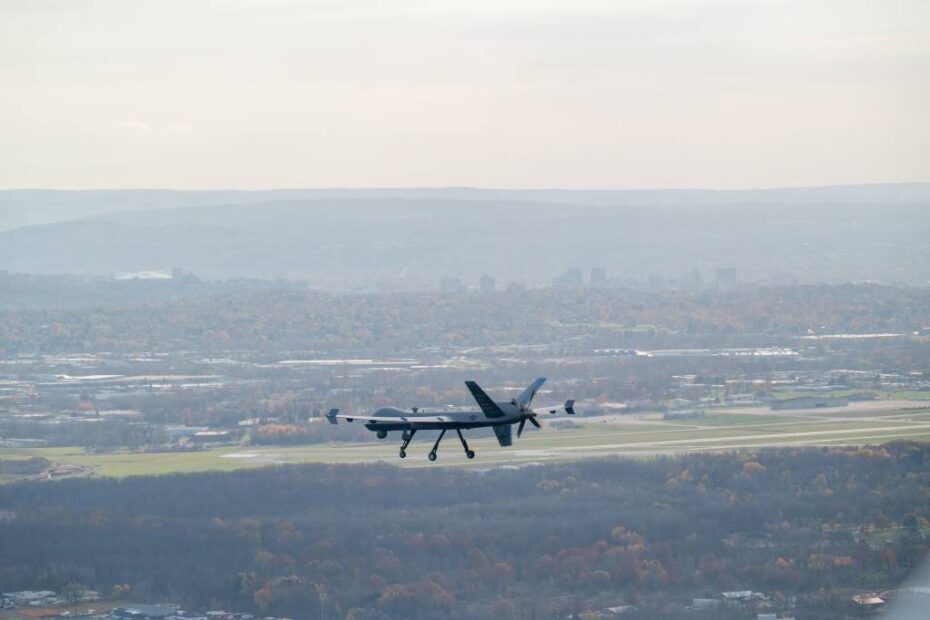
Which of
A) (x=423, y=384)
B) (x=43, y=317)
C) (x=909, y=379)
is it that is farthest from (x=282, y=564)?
(x=43, y=317)

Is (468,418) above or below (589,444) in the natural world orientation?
above

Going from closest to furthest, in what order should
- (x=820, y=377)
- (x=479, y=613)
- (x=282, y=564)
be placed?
(x=479, y=613), (x=282, y=564), (x=820, y=377)

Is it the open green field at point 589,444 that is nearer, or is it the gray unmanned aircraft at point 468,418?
the gray unmanned aircraft at point 468,418

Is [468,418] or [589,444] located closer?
[468,418]

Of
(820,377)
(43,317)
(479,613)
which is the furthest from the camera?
(43,317)

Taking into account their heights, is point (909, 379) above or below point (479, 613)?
above

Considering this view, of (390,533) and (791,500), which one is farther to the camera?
(791,500)

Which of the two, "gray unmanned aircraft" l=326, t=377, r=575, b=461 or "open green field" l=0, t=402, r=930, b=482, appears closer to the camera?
"gray unmanned aircraft" l=326, t=377, r=575, b=461

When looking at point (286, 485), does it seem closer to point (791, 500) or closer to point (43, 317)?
point (791, 500)
